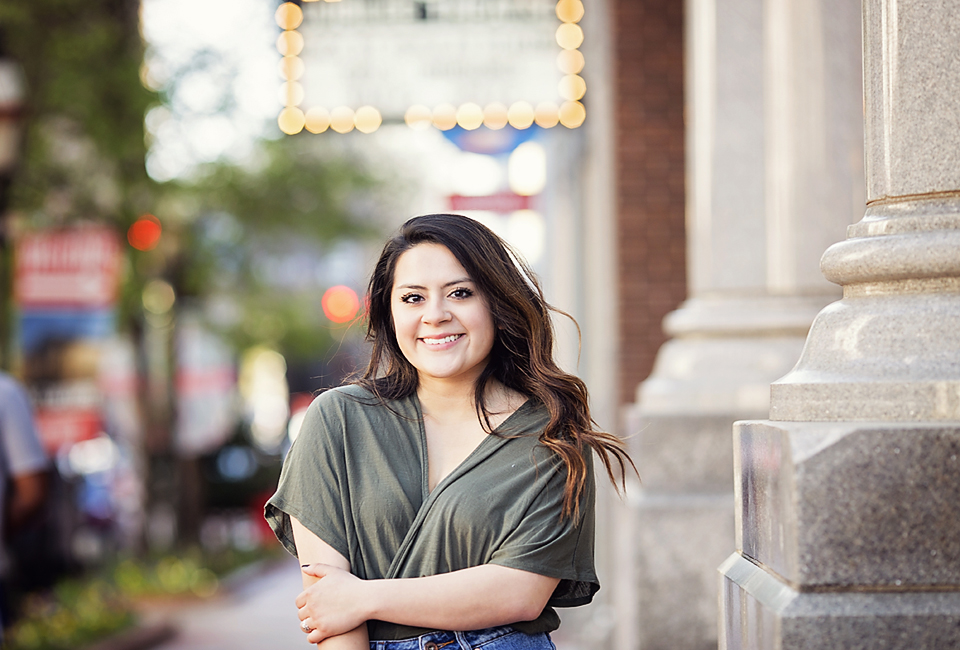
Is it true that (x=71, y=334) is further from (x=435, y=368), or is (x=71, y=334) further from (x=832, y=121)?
(x=435, y=368)

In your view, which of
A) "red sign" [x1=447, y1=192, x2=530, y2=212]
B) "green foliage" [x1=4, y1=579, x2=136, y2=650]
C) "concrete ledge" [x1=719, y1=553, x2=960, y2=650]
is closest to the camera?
"concrete ledge" [x1=719, y1=553, x2=960, y2=650]

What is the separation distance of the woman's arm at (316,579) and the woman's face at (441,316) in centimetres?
47

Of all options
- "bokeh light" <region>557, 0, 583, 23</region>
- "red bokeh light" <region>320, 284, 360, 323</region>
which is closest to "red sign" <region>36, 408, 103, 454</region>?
"bokeh light" <region>557, 0, 583, 23</region>

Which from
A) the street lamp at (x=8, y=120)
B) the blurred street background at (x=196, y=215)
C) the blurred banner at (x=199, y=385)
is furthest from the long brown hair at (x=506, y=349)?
the blurred banner at (x=199, y=385)

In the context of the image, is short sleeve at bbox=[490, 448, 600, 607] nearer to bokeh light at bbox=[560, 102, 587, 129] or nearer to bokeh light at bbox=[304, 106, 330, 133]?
bokeh light at bbox=[560, 102, 587, 129]

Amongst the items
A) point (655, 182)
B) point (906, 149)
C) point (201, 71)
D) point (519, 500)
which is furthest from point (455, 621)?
point (201, 71)

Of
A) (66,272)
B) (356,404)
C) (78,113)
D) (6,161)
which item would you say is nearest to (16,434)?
(356,404)

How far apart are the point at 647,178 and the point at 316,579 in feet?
21.0

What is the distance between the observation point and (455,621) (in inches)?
102

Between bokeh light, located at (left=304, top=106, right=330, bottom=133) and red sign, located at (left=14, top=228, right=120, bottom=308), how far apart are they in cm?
222

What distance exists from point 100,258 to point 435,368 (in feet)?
25.3

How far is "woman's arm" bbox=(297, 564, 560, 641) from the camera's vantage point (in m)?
2.57

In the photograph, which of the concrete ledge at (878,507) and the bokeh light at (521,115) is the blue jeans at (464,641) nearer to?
the concrete ledge at (878,507)

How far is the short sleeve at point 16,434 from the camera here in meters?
5.27
